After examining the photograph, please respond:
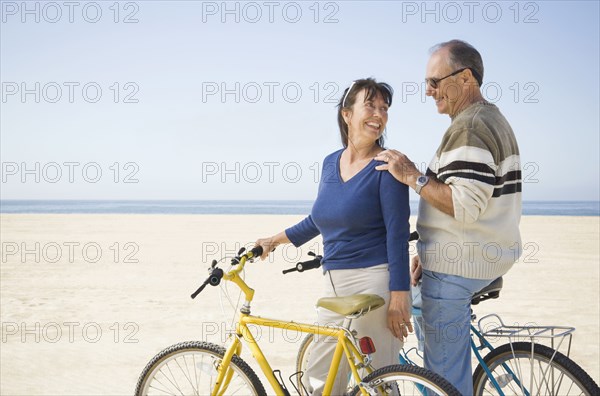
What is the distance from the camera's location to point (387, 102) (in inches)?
112

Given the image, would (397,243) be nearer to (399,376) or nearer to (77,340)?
(399,376)

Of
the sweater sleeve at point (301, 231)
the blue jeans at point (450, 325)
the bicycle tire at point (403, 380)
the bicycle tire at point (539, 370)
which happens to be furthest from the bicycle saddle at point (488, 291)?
the sweater sleeve at point (301, 231)

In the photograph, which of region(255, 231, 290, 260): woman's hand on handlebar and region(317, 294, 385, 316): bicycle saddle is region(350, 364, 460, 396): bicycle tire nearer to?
region(317, 294, 385, 316): bicycle saddle

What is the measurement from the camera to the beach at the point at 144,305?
223 inches

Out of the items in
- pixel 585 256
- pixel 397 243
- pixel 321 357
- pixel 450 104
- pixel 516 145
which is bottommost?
pixel 585 256

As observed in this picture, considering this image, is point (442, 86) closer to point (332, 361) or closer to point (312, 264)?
point (312, 264)

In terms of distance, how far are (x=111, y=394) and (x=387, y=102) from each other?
359 cm

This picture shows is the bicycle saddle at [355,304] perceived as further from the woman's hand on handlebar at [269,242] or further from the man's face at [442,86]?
the man's face at [442,86]

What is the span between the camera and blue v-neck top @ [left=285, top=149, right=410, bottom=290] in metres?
2.65

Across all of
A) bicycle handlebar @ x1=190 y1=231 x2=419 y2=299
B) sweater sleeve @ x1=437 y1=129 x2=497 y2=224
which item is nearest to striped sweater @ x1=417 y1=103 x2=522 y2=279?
sweater sleeve @ x1=437 y1=129 x2=497 y2=224

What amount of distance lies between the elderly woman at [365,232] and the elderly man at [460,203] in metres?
0.14

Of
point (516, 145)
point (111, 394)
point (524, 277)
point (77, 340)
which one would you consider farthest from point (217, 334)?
point (524, 277)

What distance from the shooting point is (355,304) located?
8.34 feet

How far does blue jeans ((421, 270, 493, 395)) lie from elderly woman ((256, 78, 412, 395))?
140 mm
